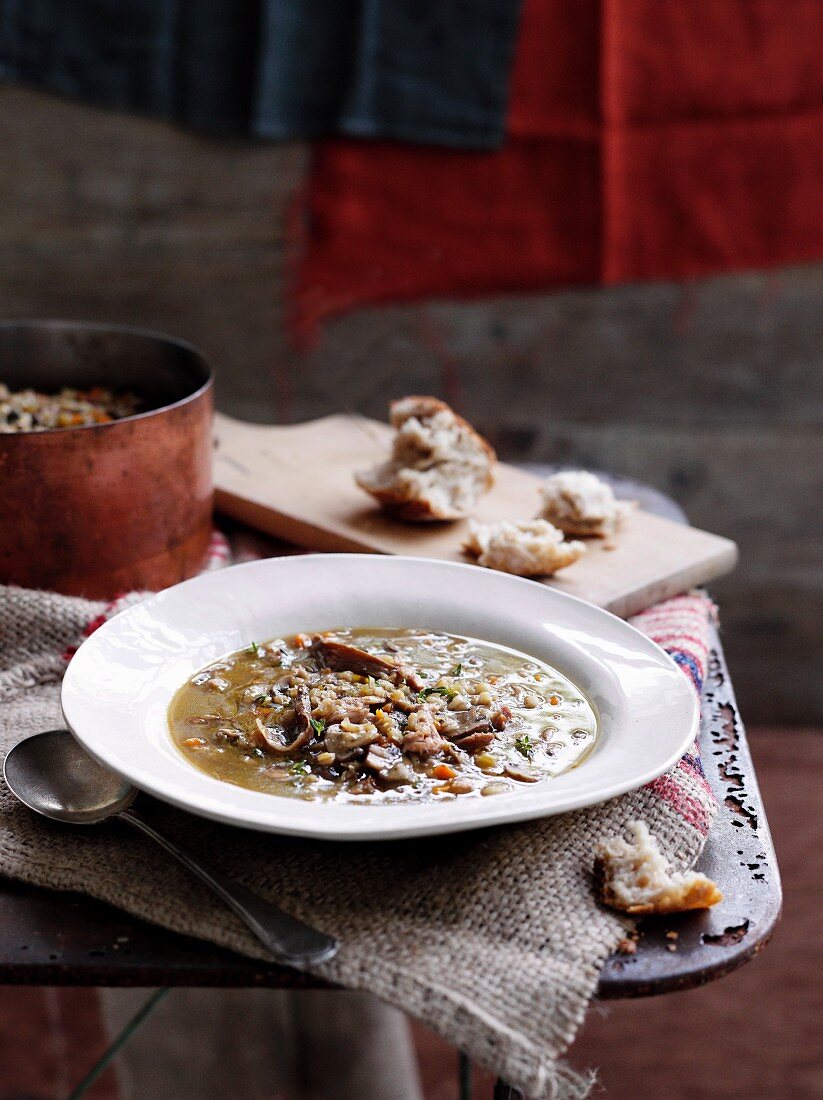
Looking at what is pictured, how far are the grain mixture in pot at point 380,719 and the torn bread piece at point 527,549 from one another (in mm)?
283

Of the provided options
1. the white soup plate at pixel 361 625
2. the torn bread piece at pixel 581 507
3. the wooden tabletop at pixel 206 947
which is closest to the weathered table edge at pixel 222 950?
the wooden tabletop at pixel 206 947

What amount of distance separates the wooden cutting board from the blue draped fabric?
124 cm

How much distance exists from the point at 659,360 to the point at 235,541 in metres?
1.86

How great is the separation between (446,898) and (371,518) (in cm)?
91

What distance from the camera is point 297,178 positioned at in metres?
3.19

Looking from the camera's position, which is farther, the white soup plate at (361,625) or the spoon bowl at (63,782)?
the spoon bowl at (63,782)

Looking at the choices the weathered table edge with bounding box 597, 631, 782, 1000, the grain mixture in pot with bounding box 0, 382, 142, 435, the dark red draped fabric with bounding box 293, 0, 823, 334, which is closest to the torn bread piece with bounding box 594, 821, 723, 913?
the weathered table edge with bounding box 597, 631, 782, 1000

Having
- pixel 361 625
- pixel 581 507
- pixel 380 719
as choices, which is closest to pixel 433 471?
pixel 581 507

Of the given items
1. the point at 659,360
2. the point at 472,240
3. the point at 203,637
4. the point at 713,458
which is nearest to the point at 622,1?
the point at 472,240

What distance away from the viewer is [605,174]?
3.14m

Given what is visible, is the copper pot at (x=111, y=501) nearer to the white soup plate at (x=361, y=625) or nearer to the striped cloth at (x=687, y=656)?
the white soup plate at (x=361, y=625)

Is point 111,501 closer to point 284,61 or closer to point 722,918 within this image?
point 722,918

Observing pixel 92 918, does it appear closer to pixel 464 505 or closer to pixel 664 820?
pixel 664 820

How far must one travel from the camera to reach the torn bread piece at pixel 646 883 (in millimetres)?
1044
